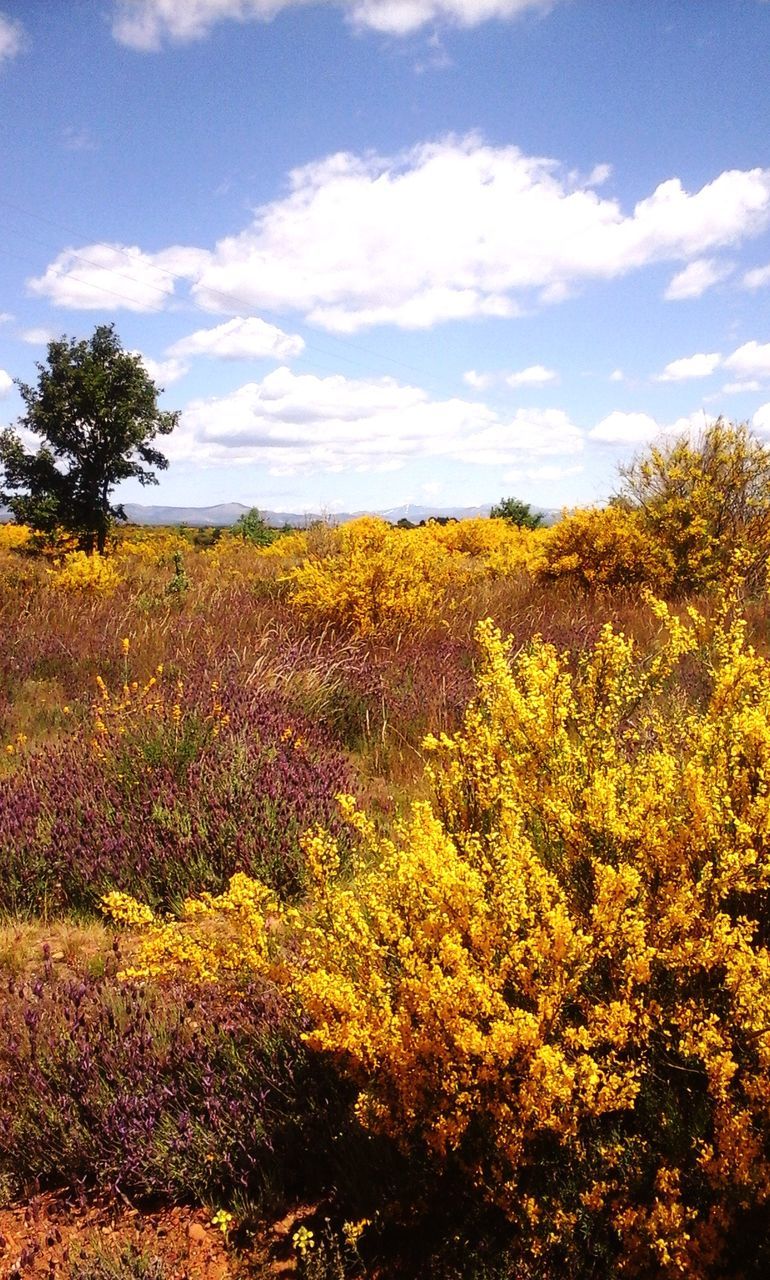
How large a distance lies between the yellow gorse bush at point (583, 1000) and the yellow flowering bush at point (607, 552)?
337 inches

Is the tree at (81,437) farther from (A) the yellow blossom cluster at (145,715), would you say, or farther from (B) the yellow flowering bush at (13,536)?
(A) the yellow blossom cluster at (145,715)

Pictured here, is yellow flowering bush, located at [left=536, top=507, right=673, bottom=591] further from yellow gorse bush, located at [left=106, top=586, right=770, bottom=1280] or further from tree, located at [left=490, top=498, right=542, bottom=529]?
tree, located at [left=490, top=498, right=542, bottom=529]

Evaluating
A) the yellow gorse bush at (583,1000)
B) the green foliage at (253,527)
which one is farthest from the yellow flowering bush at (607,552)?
the green foliage at (253,527)

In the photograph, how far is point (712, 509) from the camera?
10438mm

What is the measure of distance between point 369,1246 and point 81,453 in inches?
1209

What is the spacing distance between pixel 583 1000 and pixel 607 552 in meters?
9.47

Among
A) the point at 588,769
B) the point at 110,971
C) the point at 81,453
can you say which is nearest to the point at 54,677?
the point at 110,971

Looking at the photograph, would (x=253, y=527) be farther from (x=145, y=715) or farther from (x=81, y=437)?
(x=145, y=715)

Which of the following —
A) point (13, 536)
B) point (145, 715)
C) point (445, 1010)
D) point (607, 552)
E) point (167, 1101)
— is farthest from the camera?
point (13, 536)

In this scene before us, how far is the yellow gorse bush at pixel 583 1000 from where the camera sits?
65.5 inches

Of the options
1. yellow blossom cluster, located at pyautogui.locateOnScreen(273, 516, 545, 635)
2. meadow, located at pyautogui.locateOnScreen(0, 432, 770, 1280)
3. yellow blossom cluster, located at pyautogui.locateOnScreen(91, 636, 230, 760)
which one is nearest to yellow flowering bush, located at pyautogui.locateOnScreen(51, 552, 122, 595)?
yellow blossom cluster, located at pyautogui.locateOnScreen(273, 516, 545, 635)

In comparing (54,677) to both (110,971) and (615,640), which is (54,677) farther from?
(615,640)

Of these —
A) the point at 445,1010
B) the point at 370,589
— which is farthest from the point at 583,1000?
the point at 370,589

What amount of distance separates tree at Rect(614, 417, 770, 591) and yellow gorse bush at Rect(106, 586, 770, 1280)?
879 centimetres
